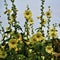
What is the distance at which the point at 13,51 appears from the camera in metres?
3.74

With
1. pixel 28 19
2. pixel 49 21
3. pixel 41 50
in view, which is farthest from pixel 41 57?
pixel 49 21

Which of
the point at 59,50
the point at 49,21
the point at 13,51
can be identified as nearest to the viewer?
the point at 13,51

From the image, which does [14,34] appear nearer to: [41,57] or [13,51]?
[13,51]

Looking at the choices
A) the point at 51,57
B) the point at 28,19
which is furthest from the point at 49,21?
the point at 51,57

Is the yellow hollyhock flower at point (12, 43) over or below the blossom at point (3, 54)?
over

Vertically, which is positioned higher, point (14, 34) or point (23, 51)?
point (14, 34)

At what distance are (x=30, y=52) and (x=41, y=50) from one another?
0.26 metres

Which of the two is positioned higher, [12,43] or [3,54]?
[12,43]

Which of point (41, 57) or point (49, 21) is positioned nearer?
point (41, 57)

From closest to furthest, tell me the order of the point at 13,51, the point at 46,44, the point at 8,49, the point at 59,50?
the point at 13,51
the point at 8,49
the point at 46,44
the point at 59,50

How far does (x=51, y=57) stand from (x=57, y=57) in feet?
1.14

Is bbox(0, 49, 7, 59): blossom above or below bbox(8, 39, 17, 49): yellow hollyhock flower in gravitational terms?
below

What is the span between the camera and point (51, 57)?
420 centimetres

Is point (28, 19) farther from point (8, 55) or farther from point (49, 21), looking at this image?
point (49, 21)
